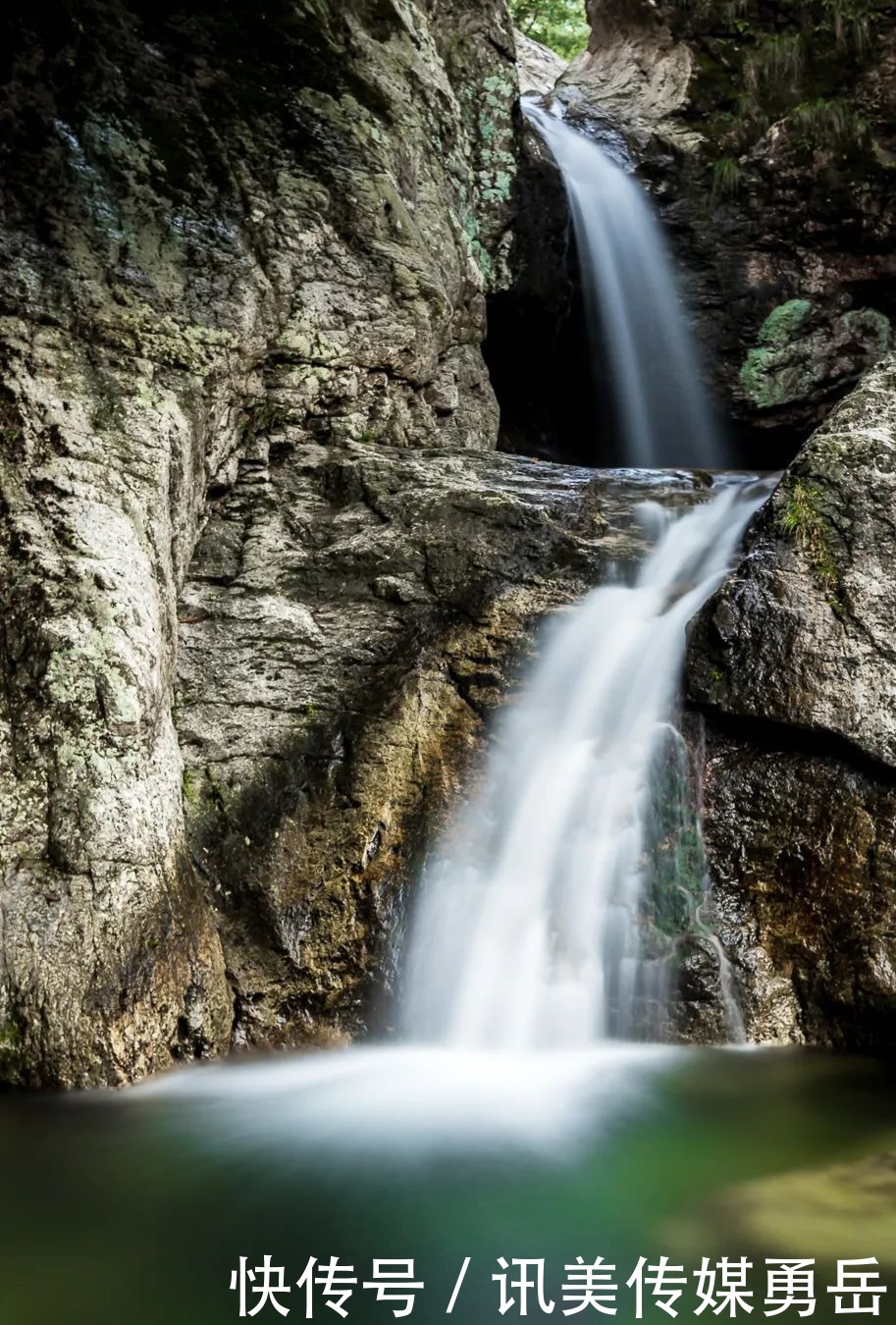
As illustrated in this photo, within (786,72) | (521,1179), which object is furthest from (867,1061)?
(786,72)

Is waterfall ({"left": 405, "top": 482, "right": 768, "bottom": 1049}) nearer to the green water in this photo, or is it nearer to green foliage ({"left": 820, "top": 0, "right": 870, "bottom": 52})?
the green water

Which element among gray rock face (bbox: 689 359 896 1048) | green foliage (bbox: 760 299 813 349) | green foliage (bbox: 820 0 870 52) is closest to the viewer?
gray rock face (bbox: 689 359 896 1048)

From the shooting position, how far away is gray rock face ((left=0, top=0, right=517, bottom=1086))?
4027mm

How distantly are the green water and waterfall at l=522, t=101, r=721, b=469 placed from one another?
7.75 m

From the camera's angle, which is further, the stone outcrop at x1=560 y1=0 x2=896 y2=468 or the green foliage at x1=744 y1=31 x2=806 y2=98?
the green foliage at x1=744 y1=31 x2=806 y2=98

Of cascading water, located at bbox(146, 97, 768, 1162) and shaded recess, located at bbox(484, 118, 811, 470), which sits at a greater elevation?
shaded recess, located at bbox(484, 118, 811, 470)

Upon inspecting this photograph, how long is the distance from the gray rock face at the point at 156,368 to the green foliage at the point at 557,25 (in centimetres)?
1355

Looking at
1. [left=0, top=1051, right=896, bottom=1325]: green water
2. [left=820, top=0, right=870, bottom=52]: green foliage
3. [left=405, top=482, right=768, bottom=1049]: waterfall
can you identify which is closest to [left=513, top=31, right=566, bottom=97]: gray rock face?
[left=820, top=0, right=870, bottom=52]: green foliage

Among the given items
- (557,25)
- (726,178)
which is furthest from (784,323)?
(557,25)

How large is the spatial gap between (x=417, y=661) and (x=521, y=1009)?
5.82ft

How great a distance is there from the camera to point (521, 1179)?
10.8ft

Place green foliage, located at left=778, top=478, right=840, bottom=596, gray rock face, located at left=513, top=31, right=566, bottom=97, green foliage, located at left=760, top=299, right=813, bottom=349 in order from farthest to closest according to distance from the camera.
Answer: gray rock face, located at left=513, top=31, right=566, bottom=97 < green foliage, located at left=760, top=299, right=813, bottom=349 < green foliage, located at left=778, top=478, right=840, bottom=596

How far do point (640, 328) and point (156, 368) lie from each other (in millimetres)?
6591

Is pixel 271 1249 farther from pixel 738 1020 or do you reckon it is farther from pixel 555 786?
pixel 555 786
